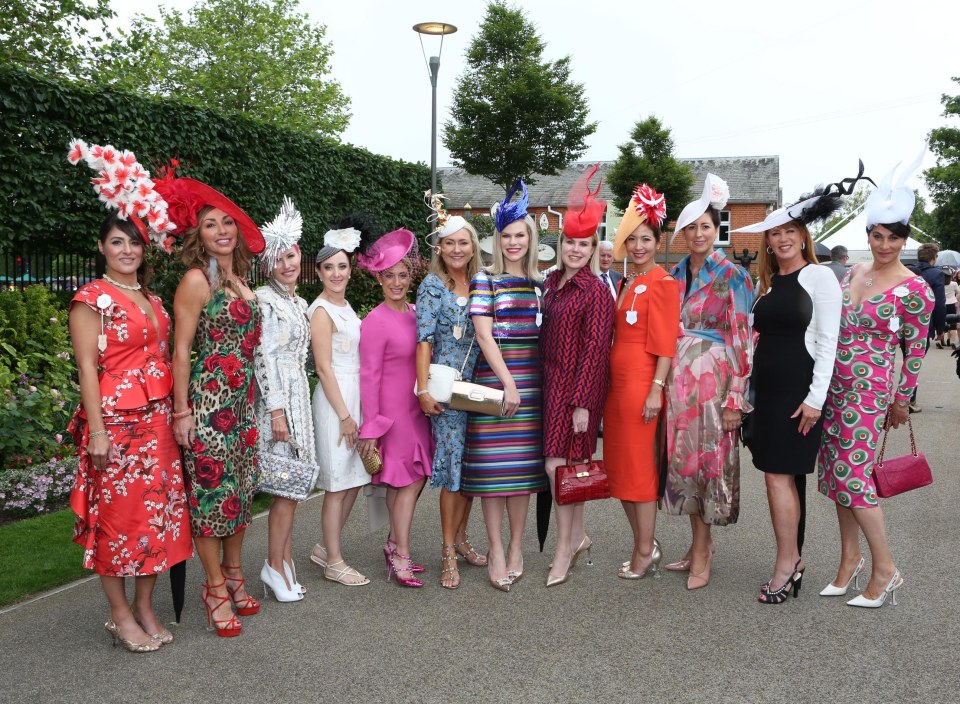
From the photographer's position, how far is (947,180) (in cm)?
3170

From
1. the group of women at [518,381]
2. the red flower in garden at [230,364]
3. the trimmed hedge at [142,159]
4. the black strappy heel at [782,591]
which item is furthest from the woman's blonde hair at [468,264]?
the trimmed hedge at [142,159]

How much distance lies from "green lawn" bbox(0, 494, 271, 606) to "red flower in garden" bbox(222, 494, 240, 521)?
1401 millimetres

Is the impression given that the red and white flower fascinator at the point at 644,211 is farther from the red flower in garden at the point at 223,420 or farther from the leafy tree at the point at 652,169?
the leafy tree at the point at 652,169

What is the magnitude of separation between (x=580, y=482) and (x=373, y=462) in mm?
1165

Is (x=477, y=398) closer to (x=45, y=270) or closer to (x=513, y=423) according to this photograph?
(x=513, y=423)

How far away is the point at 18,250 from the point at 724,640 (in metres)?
8.76

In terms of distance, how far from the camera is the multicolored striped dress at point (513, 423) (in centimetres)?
458

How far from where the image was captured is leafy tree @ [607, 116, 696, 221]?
1532 inches

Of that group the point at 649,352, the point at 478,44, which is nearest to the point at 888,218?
the point at 649,352

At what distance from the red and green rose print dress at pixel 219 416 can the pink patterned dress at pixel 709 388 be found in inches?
89.9

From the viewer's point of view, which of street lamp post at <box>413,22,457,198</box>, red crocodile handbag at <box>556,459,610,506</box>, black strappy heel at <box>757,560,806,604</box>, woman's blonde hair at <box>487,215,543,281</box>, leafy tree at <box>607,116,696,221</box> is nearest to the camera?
black strappy heel at <box>757,560,806,604</box>

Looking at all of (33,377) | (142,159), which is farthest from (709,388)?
(142,159)

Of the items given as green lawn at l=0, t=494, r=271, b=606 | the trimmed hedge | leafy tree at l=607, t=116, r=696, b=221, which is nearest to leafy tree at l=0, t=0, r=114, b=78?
the trimmed hedge

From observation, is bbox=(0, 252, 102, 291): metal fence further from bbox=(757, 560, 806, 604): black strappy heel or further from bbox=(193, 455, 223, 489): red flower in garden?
bbox=(757, 560, 806, 604): black strappy heel
